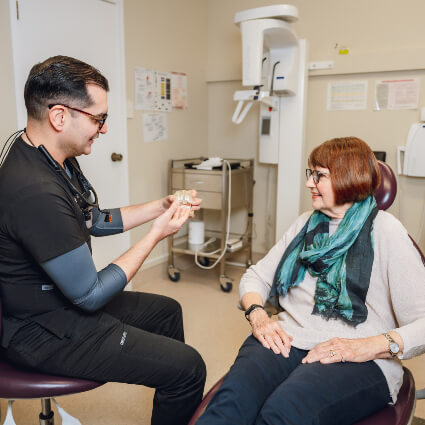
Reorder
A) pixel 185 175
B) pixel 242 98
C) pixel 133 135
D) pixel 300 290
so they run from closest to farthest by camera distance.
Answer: pixel 300 290 → pixel 242 98 → pixel 133 135 → pixel 185 175

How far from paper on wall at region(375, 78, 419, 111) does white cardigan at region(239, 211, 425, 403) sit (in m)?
1.88

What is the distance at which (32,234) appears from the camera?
108 cm

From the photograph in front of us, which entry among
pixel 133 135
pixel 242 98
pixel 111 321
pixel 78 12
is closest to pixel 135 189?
pixel 133 135

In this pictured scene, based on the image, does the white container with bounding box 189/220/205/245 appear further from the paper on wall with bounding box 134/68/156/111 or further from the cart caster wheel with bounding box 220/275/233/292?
the paper on wall with bounding box 134/68/156/111

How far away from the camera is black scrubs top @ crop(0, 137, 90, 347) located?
108 centimetres

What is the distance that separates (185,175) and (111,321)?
1.93 m

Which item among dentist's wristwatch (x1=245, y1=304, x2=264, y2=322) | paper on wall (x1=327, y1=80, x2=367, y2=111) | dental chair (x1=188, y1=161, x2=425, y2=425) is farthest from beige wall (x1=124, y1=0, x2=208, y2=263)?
dental chair (x1=188, y1=161, x2=425, y2=425)

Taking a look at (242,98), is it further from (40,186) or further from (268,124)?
(40,186)

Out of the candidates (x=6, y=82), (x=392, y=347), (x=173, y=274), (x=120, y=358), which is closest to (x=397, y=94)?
(x=173, y=274)

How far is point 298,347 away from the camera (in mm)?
1283

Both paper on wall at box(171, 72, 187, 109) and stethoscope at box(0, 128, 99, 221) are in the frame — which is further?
paper on wall at box(171, 72, 187, 109)

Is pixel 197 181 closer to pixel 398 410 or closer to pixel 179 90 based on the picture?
pixel 179 90

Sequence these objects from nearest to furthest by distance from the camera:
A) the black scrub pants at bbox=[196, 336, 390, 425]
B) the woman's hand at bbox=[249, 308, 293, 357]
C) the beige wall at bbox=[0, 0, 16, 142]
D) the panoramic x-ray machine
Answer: the black scrub pants at bbox=[196, 336, 390, 425] < the woman's hand at bbox=[249, 308, 293, 357] < the beige wall at bbox=[0, 0, 16, 142] < the panoramic x-ray machine

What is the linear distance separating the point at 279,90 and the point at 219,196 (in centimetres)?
80
